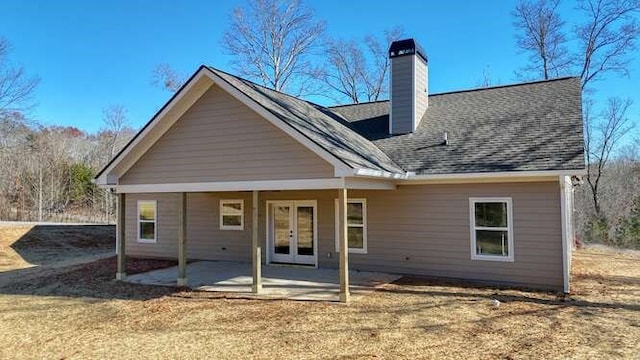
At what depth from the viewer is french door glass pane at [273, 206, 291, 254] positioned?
13198 mm

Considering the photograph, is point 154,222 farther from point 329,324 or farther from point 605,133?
point 605,133

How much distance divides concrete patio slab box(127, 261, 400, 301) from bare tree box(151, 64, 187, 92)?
19.7m

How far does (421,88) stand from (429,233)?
5.56 meters

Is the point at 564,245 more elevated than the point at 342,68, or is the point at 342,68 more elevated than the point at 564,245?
the point at 342,68

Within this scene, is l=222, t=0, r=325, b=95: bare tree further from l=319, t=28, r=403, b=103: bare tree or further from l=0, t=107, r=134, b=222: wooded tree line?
l=0, t=107, r=134, b=222: wooded tree line

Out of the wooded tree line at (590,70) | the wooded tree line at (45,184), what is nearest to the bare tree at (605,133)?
the wooded tree line at (590,70)

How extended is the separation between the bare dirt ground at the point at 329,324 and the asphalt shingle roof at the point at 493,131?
9.44 feet

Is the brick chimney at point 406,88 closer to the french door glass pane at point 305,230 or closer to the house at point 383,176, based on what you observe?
the house at point 383,176

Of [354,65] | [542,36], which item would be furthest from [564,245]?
[354,65]

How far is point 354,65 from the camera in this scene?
3159 cm

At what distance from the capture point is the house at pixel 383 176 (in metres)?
9.49

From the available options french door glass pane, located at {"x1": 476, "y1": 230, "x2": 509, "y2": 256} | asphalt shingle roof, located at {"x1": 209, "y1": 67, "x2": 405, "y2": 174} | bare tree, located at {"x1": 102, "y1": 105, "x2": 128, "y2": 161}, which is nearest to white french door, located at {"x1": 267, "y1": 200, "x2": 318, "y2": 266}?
asphalt shingle roof, located at {"x1": 209, "y1": 67, "x2": 405, "y2": 174}

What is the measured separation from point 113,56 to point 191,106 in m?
22.8

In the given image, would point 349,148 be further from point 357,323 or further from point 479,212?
point 357,323
